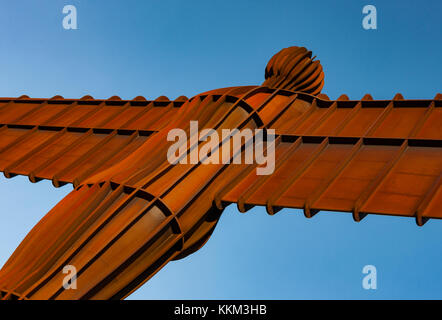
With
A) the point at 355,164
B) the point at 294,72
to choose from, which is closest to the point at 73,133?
the point at 294,72

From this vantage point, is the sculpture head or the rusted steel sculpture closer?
the rusted steel sculpture

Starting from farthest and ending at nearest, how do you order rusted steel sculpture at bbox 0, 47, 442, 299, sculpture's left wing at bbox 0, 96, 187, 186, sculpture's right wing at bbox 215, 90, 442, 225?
sculpture's left wing at bbox 0, 96, 187, 186 < sculpture's right wing at bbox 215, 90, 442, 225 < rusted steel sculpture at bbox 0, 47, 442, 299

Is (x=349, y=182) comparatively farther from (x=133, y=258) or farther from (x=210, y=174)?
(x=133, y=258)

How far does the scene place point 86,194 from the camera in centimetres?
1638

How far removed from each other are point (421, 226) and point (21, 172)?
44.4ft

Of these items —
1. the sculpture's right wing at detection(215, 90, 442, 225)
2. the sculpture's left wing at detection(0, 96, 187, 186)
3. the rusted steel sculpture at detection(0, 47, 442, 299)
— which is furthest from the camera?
the sculpture's left wing at detection(0, 96, 187, 186)

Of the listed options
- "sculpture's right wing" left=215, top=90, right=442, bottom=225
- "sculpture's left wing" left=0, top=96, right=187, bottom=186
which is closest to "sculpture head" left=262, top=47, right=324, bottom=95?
"sculpture's right wing" left=215, top=90, right=442, bottom=225

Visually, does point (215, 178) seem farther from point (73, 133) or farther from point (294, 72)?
point (73, 133)

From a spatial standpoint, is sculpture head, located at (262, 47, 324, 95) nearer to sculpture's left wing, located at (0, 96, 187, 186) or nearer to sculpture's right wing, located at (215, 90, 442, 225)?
sculpture's right wing, located at (215, 90, 442, 225)

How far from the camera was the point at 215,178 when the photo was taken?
680 inches

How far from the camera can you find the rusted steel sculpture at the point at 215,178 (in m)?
14.9

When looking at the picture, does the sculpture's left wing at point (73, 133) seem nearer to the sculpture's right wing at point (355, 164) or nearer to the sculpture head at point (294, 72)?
the sculpture head at point (294, 72)

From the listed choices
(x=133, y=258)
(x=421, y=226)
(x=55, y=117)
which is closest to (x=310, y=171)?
(x=421, y=226)

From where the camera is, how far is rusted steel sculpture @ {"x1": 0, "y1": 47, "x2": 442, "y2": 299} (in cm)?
1485
